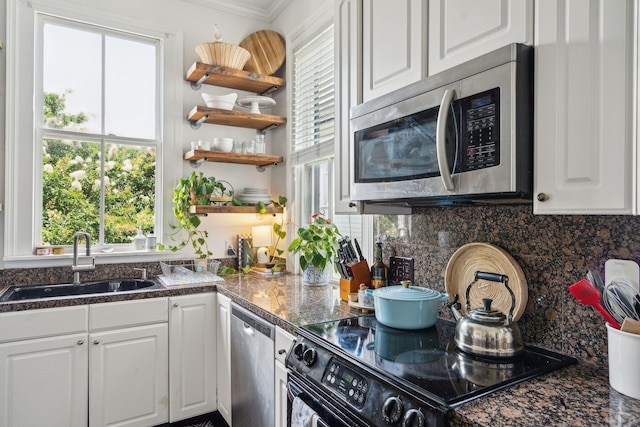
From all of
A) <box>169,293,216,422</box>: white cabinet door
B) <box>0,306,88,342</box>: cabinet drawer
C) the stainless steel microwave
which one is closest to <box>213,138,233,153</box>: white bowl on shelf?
<box>169,293,216,422</box>: white cabinet door

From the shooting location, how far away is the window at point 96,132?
2625 mm

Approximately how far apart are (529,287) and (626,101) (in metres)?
0.70

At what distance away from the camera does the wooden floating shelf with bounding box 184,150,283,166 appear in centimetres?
282

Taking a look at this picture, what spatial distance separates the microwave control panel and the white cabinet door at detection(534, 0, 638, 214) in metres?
0.10

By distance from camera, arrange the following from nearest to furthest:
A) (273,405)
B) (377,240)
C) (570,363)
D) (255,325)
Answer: (570,363) < (273,405) < (255,325) < (377,240)

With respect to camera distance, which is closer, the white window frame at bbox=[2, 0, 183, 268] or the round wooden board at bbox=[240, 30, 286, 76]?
the white window frame at bbox=[2, 0, 183, 268]

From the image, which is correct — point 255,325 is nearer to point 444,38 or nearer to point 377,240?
point 377,240

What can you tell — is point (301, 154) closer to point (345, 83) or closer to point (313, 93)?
point (313, 93)

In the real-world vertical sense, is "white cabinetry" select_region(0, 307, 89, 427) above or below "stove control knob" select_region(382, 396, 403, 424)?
below

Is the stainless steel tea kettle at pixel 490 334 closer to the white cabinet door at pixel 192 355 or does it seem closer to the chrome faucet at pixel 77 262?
the white cabinet door at pixel 192 355

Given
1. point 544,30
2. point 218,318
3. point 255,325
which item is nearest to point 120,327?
point 218,318

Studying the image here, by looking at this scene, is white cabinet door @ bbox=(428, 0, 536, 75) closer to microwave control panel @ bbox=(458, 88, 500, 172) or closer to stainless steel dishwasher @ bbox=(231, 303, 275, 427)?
microwave control panel @ bbox=(458, 88, 500, 172)

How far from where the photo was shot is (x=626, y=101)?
90 centimetres

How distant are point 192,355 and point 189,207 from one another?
3.34ft
